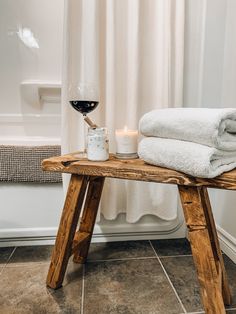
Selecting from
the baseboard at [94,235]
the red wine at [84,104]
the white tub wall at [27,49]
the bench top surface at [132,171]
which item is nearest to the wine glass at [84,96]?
the red wine at [84,104]

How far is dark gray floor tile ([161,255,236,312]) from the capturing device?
787mm

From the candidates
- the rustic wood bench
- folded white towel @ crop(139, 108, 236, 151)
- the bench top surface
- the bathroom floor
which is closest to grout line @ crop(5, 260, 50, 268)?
the bathroom floor

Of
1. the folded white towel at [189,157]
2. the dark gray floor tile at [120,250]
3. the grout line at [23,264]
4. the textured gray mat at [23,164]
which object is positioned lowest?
the grout line at [23,264]

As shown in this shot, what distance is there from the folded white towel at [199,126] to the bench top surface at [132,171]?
86mm

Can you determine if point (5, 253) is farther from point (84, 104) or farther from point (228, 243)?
point (228, 243)

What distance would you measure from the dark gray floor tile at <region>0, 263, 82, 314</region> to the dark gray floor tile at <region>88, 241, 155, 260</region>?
0.40ft

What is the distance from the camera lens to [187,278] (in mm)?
911

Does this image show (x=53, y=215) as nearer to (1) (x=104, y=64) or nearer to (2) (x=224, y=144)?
(1) (x=104, y=64)

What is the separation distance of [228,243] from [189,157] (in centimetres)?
67

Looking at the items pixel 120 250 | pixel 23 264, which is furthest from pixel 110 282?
pixel 23 264

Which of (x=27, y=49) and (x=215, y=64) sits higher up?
(x=27, y=49)

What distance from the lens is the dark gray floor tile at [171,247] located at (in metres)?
1.10

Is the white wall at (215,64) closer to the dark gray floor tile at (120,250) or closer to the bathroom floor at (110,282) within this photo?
the bathroom floor at (110,282)

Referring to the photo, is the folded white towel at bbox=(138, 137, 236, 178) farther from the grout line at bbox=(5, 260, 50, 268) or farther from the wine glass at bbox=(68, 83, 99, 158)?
the grout line at bbox=(5, 260, 50, 268)
